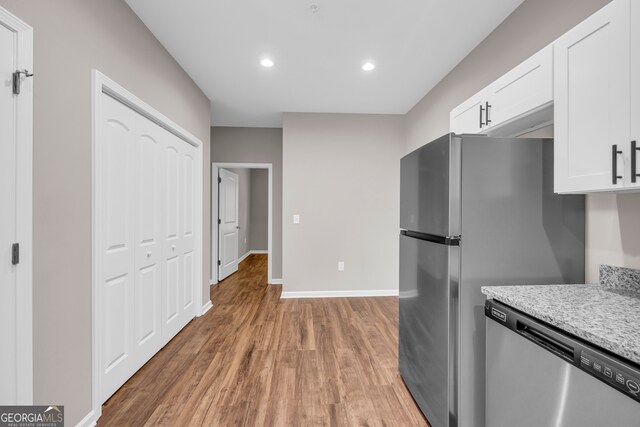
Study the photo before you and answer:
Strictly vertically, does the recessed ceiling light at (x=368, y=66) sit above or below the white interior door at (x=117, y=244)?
above

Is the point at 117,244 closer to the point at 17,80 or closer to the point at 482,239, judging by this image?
the point at 17,80

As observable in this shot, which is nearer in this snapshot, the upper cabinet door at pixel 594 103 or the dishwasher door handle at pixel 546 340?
the dishwasher door handle at pixel 546 340

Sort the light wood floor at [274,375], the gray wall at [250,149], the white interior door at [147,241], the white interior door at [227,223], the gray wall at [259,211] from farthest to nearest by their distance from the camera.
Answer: the gray wall at [259,211], the white interior door at [227,223], the gray wall at [250,149], the white interior door at [147,241], the light wood floor at [274,375]

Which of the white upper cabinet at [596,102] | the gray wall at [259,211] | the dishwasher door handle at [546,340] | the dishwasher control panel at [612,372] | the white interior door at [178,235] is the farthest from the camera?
the gray wall at [259,211]

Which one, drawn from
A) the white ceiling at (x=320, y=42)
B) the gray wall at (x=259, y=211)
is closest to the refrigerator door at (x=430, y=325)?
the white ceiling at (x=320, y=42)

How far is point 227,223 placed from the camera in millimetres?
5391

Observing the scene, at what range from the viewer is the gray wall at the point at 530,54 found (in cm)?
135

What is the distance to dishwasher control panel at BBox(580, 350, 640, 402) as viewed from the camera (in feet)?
2.35

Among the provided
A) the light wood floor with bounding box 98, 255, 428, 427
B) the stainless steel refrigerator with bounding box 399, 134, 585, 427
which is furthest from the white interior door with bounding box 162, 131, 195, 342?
the stainless steel refrigerator with bounding box 399, 134, 585, 427

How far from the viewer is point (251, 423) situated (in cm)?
167

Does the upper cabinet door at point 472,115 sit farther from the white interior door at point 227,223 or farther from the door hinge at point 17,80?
the white interior door at point 227,223

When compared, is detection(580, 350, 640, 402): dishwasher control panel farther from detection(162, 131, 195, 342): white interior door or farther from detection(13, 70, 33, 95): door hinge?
detection(162, 131, 195, 342): white interior door

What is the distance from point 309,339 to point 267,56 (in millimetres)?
2688

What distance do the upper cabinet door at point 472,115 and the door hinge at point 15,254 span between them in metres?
2.53
